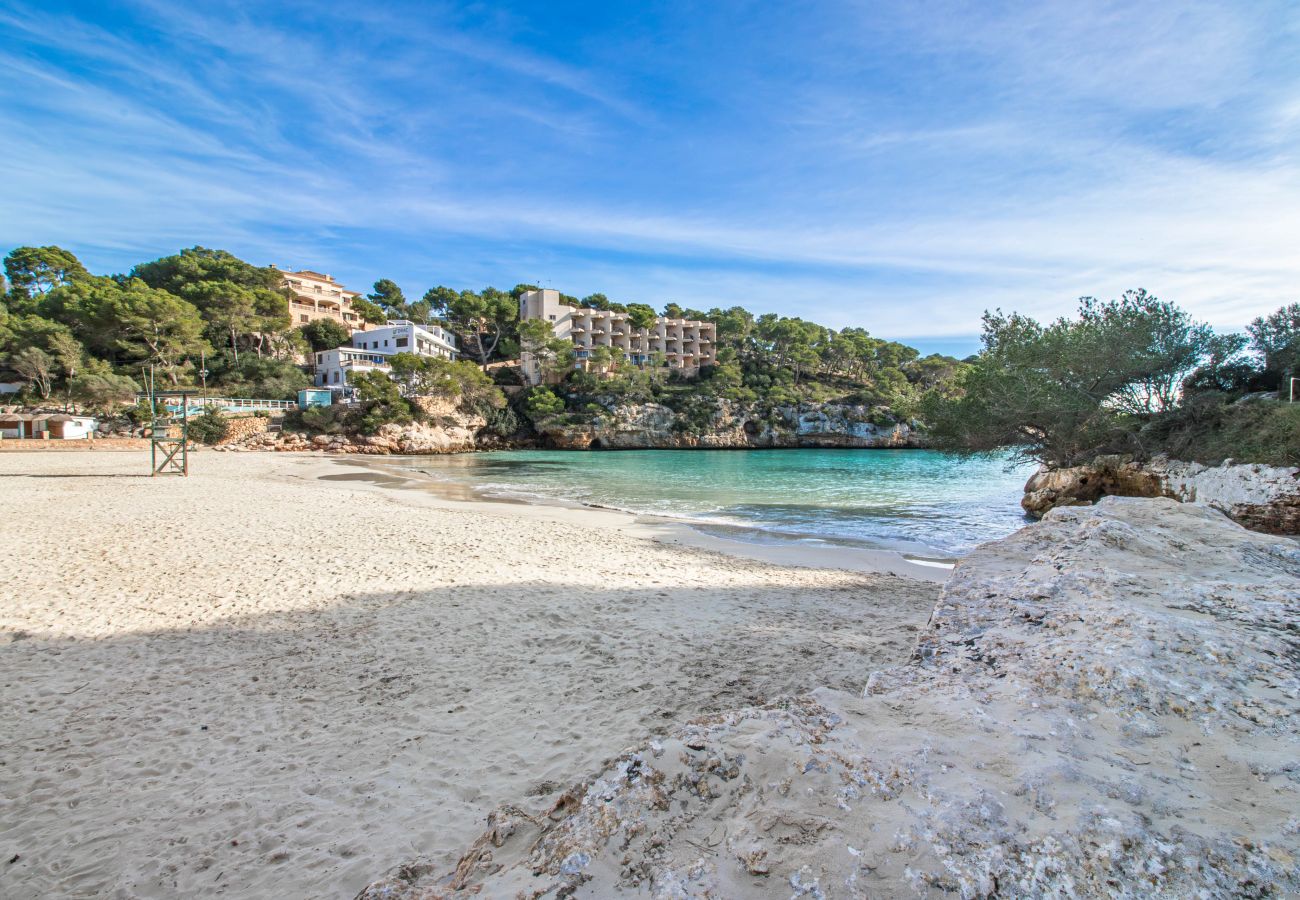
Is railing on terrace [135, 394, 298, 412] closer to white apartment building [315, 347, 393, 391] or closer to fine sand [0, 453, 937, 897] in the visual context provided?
white apartment building [315, 347, 393, 391]

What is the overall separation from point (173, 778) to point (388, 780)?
133 centimetres

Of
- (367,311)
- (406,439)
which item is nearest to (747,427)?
(406,439)

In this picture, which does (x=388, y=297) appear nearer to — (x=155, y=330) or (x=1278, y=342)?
(x=155, y=330)

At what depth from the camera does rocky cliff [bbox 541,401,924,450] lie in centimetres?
6425

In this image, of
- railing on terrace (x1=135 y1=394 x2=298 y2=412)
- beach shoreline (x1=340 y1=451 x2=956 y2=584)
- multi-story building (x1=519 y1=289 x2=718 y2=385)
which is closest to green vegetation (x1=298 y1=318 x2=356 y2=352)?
railing on terrace (x1=135 y1=394 x2=298 y2=412)

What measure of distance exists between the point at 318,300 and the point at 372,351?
75.4 ft

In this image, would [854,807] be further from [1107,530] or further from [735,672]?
[1107,530]

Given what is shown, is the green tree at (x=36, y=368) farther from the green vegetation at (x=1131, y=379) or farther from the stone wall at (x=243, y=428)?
the green vegetation at (x=1131, y=379)

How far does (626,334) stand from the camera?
261 ft

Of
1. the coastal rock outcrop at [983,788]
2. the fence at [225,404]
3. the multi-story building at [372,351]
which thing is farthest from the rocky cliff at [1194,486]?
the multi-story building at [372,351]

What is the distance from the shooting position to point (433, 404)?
2064 inches

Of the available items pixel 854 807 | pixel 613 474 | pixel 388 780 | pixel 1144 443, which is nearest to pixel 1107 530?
pixel 854 807

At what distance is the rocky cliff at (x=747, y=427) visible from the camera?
211 feet

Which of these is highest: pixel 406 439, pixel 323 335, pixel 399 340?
pixel 323 335
